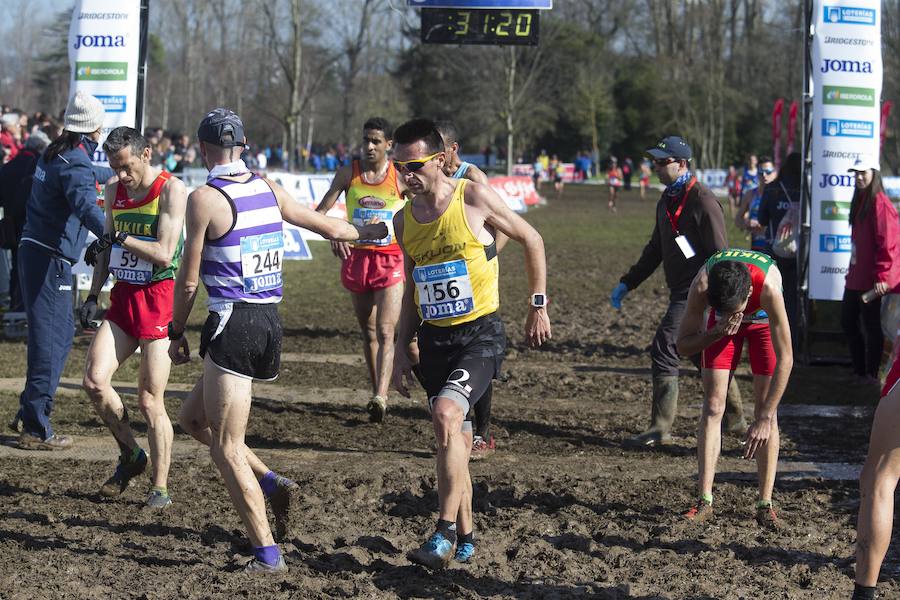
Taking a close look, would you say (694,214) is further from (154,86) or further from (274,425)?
(154,86)

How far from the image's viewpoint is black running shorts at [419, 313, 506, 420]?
209 inches

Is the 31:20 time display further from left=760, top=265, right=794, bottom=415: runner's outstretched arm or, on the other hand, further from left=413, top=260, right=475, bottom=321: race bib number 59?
left=413, top=260, right=475, bottom=321: race bib number 59

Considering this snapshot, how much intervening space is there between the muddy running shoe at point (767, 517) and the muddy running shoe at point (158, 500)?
323 centimetres

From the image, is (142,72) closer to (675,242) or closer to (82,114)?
(82,114)

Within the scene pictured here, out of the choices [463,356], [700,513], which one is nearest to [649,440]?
[700,513]

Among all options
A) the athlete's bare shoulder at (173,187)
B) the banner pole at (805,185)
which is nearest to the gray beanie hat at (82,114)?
the athlete's bare shoulder at (173,187)

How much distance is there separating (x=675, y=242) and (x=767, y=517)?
7.66 ft

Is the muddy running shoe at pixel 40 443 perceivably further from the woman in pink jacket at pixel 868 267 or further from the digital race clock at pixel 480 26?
the digital race clock at pixel 480 26

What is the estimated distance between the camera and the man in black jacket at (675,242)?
766 cm

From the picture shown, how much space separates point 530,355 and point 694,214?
396 centimetres

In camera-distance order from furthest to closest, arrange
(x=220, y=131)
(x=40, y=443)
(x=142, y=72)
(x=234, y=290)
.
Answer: (x=142, y=72) → (x=40, y=443) → (x=234, y=290) → (x=220, y=131)

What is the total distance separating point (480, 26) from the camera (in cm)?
1416

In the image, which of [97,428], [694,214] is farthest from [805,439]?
[97,428]

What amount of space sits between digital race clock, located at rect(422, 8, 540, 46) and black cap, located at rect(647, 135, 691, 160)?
22.3 feet
